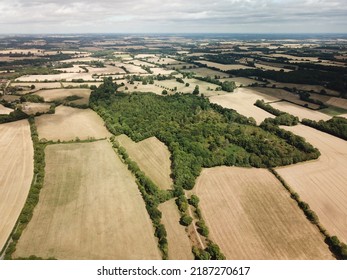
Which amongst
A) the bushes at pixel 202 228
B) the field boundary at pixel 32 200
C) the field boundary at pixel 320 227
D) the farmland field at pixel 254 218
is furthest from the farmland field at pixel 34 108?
the field boundary at pixel 320 227

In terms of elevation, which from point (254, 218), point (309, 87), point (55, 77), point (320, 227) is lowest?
point (55, 77)

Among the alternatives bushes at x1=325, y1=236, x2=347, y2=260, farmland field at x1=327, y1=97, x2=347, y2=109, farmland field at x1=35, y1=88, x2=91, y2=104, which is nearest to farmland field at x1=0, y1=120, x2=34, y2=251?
farmland field at x1=35, y1=88, x2=91, y2=104

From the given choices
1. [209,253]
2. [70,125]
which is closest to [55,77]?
[70,125]

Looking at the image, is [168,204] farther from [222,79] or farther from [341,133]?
[222,79]

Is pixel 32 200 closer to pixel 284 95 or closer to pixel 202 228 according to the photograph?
pixel 202 228

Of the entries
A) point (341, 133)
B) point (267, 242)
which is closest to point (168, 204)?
point (267, 242)

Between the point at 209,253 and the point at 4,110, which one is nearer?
the point at 209,253

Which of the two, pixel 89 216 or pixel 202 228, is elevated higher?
pixel 89 216

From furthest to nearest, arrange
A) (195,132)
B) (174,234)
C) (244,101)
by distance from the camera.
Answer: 1. (244,101)
2. (195,132)
3. (174,234)
